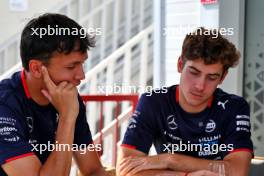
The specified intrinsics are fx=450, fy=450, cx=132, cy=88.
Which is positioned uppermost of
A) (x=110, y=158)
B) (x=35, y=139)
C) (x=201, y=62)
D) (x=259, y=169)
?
(x=201, y=62)

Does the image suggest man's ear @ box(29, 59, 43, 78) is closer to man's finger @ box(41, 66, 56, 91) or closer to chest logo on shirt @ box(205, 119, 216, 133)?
man's finger @ box(41, 66, 56, 91)

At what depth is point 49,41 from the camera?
1.99 metres

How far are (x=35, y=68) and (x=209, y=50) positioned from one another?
916mm

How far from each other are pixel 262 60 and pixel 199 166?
135cm

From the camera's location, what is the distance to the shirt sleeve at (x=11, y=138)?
1892 millimetres

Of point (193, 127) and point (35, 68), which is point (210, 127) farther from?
point (35, 68)

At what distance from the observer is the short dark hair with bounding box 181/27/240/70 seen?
2.37 meters

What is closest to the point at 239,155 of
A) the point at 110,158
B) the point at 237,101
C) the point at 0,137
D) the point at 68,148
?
the point at 237,101

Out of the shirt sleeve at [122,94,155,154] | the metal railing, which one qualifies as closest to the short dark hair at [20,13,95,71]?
the shirt sleeve at [122,94,155,154]

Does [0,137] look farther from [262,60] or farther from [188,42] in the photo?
[262,60]

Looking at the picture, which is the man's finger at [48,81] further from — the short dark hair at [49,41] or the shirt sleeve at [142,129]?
the shirt sleeve at [142,129]

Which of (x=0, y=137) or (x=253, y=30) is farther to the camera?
(x=253, y=30)

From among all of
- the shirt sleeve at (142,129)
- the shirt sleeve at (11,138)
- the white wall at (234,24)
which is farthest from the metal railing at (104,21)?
the shirt sleeve at (11,138)

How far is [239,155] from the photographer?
7.61 ft
